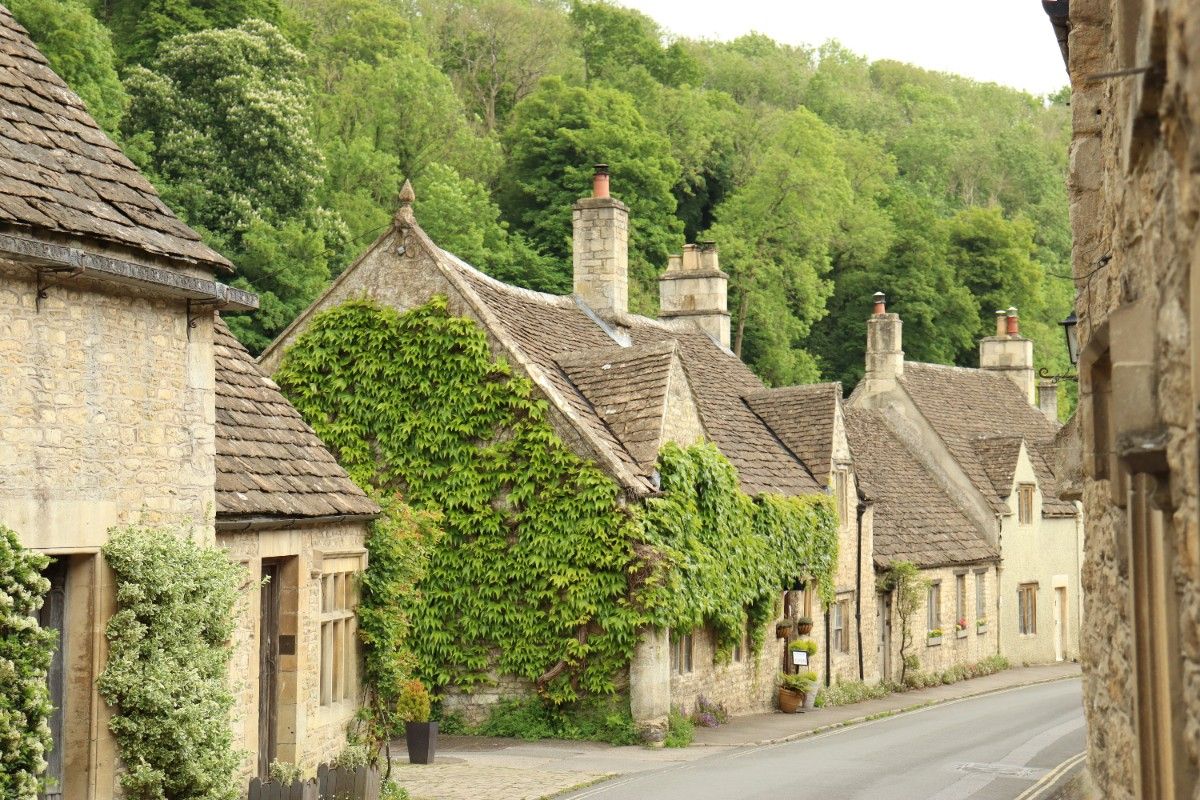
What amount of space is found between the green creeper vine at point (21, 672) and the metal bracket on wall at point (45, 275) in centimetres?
173

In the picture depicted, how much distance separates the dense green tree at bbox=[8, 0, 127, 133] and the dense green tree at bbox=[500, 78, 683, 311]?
761 inches

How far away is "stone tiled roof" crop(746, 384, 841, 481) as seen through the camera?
104 ft

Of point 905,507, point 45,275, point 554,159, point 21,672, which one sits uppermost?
point 554,159

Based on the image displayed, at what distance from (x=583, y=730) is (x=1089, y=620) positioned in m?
15.4

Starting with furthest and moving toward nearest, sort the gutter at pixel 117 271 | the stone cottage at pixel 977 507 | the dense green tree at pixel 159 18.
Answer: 1. the dense green tree at pixel 159 18
2. the stone cottage at pixel 977 507
3. the gutter at pixel 117 271

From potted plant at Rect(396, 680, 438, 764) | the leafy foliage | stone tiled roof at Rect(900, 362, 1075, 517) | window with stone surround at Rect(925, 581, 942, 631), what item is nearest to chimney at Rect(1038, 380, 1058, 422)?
stone tiled roof at Rect(900, 362, 1075, 517)

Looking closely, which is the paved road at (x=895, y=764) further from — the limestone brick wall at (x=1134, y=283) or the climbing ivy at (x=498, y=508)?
the limestone brick wall at (x=1134, y=283)

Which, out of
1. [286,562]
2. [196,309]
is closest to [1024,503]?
[286,562]

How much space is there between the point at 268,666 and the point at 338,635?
5.45ft

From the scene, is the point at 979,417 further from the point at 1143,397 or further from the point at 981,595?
the point at 1143,397

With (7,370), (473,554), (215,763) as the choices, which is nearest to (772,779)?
(473,554)

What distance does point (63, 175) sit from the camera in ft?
39.5

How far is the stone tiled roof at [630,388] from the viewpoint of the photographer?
80.9 feet

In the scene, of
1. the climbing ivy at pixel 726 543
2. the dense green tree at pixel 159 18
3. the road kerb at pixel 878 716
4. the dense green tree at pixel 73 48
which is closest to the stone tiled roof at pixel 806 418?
the climbing ivy at pixel 726 543
